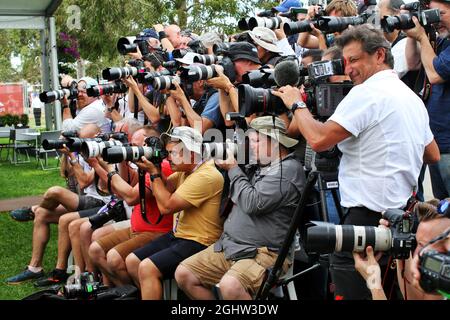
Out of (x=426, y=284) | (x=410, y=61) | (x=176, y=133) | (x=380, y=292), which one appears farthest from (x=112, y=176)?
(x=426, y=284)

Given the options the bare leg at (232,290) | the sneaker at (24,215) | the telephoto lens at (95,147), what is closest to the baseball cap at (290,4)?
the telephoto lens at (95,147)

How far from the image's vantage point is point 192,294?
13.9ft

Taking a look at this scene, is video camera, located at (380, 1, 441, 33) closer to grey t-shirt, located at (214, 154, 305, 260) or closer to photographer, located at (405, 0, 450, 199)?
photographer, located at (405, 0, 450, 199)

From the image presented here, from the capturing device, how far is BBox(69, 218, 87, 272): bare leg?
5.86 m

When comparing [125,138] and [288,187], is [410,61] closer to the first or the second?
[288,187]

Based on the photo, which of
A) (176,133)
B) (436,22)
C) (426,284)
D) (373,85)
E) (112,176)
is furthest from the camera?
(112,176)

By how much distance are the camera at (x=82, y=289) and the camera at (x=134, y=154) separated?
30.3 inches

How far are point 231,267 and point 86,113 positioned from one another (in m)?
3.28

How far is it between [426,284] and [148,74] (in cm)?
345

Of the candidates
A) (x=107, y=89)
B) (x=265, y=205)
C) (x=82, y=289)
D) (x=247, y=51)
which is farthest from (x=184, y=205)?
(x=107, y=89)

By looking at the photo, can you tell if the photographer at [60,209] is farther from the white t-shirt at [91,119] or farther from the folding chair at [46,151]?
the folding chair at [46,151]

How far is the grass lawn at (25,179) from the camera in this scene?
10906 millimetres

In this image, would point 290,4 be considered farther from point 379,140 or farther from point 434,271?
point 434,271

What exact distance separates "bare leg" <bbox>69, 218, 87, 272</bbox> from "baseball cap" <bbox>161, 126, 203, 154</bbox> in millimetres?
1650
